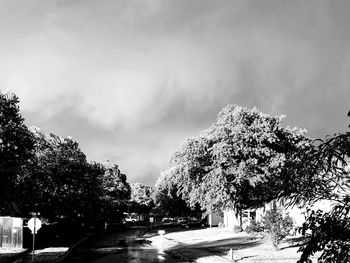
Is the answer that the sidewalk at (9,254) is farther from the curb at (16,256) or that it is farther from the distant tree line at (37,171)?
the distant tree line at (37,171)

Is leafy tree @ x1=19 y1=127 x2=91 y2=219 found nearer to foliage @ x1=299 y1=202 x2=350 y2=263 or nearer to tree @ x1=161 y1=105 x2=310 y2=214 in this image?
tree @ x1=161 y1=105 x2=310 y2=214

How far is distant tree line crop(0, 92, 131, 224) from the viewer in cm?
3017

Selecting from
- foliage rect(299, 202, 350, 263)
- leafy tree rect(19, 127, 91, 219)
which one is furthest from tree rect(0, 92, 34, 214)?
foliage rect(299, 202, 350, 263)

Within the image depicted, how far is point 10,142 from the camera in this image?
29.7 m

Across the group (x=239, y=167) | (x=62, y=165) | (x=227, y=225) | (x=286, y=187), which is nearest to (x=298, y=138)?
(x=239, y=167)

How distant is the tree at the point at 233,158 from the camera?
3869 centimetres

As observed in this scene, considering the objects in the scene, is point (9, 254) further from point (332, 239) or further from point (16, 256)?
point (332, 239)

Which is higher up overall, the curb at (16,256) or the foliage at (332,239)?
the foliage at (332,239)

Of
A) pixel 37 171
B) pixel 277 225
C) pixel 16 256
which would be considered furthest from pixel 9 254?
pixel 277 225

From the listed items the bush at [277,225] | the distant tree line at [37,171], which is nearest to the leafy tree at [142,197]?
the distant tree line at [37,171]

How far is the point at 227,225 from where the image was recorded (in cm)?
6147

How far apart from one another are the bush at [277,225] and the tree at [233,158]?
29.5 feet

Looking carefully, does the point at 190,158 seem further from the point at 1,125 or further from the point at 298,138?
the point at 1,125

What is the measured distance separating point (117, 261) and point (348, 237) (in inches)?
848
